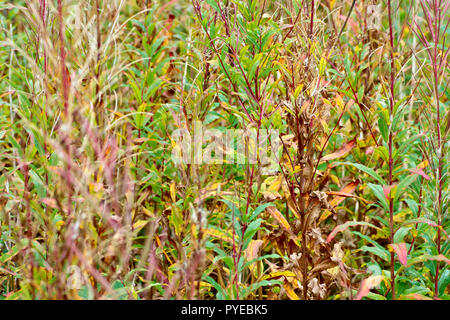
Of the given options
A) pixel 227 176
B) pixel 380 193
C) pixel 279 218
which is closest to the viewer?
pixel 380 193

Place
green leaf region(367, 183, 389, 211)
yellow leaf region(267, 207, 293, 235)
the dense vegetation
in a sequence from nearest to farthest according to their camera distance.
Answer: the dense vegetation
green leaf region(367, 183, 389, 211)
yellow leaf region(267, 207, 293, 235)

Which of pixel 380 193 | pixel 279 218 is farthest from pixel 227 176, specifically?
pixel 380 193

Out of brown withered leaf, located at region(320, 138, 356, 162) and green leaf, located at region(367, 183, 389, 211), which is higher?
brown withered leaf, located at region(320, 138, 356, 162)

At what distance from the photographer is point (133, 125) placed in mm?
1981

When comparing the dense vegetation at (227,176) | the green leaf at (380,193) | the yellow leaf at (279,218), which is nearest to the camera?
the dense vegetation at (227,176)

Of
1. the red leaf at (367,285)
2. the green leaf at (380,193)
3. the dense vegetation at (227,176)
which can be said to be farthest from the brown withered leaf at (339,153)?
the red leaf at (367,285)

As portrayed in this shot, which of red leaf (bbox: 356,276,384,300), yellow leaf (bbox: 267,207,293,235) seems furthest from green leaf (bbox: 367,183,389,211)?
yellow leaf (bbox: 267,207,293,235)

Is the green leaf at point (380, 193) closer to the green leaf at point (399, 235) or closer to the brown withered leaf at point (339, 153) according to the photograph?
the green leaf at point (399, 235)

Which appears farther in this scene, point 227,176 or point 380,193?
point 227,176

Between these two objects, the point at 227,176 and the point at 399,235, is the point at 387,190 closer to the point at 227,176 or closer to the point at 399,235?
the point at 399,235

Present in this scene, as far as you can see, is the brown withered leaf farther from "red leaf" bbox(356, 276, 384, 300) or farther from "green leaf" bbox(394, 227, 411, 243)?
"red leaf" bbox(356, 276, 384, 300)

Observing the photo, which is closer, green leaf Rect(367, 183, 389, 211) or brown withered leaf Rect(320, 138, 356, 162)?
green leaf Rect(367, 183, 389, 211)

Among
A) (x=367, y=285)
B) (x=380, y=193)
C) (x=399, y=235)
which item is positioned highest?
(x=380, y=193)

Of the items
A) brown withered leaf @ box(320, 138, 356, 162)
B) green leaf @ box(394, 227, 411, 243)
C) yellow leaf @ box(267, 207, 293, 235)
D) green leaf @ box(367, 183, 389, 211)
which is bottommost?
green leaf @ box(394, 227, 411, 243)
